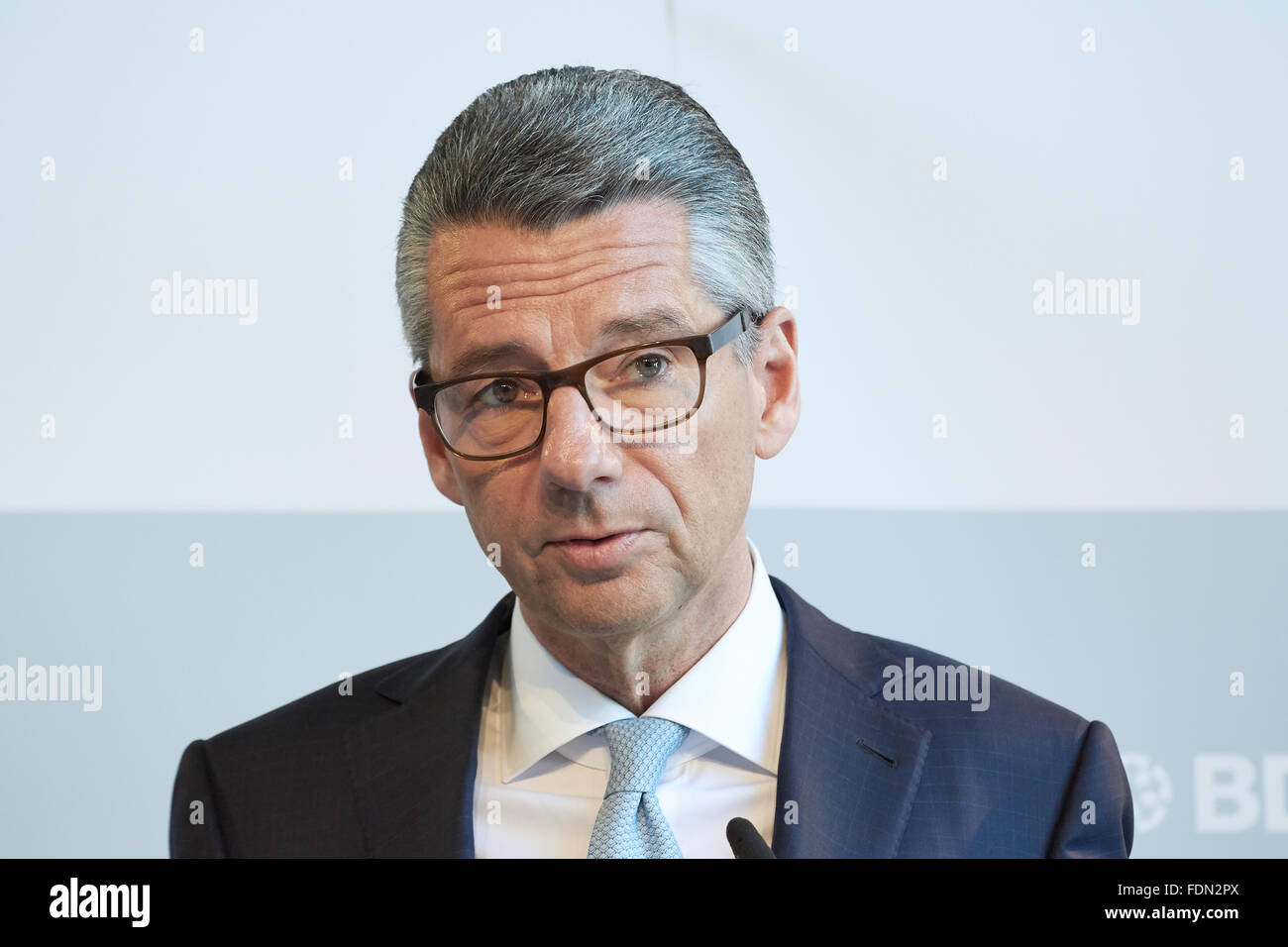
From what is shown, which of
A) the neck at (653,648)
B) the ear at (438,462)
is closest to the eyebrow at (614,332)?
the ear at (438,462)

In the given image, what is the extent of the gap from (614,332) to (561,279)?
0.08m

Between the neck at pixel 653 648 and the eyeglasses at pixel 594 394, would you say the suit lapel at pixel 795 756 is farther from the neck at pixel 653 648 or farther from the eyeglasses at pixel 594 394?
the eyeglasses at pixel 594 394

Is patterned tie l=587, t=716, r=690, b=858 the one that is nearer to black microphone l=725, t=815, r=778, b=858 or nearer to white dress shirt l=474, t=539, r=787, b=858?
white dress shirt l=474, t=539, r=787, b=858

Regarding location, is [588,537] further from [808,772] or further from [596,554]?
[808,772]

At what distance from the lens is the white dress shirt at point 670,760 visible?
1.55m

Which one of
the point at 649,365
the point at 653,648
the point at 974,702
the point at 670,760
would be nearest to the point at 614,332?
the point at 649,365

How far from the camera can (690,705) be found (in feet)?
5.16

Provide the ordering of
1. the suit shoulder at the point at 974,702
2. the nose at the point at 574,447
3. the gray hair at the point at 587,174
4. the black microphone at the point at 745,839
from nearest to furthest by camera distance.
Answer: the black microphone at the point at 745,839, the nose at the point at 574,447, the gray hair at the point at 587,174, the suit shoulder at the point at 974,702
